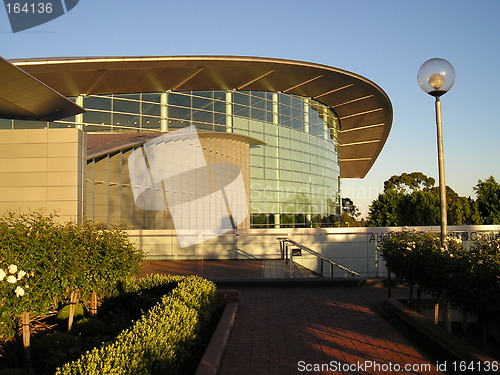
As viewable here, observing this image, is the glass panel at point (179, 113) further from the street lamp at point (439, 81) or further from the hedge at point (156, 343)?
the street lamp at point (439, 81)

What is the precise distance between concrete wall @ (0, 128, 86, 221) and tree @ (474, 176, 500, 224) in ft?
127

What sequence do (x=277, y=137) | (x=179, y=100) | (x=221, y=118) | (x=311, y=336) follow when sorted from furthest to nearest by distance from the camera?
(x=277, y=137) → (x=221, y=118) → (x=179, y=100) → (x=311, y=336)

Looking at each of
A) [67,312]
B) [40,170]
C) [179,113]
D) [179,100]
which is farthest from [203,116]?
[67,312]

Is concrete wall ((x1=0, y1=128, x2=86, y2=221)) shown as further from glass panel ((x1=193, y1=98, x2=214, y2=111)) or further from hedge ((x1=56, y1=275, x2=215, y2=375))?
glass panel ((x1=193, y1=98, x2=214, y2=111))

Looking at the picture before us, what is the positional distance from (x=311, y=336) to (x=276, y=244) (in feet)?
43.4

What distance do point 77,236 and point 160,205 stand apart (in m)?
20.9

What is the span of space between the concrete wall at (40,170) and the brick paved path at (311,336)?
8.53 meters

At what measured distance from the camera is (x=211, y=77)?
34188 mm

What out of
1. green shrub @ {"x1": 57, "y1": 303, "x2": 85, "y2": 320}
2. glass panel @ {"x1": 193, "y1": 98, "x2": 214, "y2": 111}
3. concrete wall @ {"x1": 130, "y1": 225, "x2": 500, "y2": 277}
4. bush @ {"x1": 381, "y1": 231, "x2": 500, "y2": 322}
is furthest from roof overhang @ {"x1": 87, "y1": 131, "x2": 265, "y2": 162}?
bush @ {"x1": 381, "y1": 231, "x2": 500, "y2": 322}

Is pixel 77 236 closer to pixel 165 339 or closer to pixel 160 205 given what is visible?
pixel 165 339

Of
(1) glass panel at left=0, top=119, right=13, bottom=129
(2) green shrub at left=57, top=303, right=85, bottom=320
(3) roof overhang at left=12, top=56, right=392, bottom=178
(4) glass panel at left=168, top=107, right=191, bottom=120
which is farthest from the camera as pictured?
(4) glass panel at left=168, top=107, right=191, bottom=120

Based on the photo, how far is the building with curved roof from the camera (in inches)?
1042

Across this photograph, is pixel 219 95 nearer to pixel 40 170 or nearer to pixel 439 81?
pixel 40 170

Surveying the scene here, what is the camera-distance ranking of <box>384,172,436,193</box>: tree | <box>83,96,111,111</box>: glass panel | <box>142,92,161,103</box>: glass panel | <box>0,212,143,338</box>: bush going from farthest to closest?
<box>384,172,436,193</box>: tree < <box>142,92,161,103</box>: glass panel < <box>83,96,111,111</box>: glass panel < <box>0,212,143,338</box>: bush
